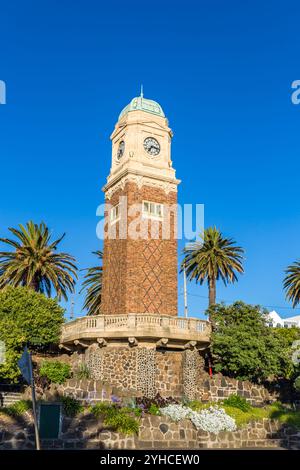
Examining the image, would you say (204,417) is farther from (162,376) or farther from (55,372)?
(55,372)

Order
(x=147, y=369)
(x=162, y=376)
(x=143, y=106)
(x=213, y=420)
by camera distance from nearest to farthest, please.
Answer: (x=213, y=420), (x=147, y=369), (x=162, y=376), (x=143, y=106)

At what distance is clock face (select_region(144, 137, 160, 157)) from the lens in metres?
44.6

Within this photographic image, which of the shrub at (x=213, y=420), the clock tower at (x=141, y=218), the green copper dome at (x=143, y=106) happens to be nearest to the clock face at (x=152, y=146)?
the clock tower at (x=141, y=218)

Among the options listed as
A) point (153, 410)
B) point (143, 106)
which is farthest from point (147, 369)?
point (143, 106)

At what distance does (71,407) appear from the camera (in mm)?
26594

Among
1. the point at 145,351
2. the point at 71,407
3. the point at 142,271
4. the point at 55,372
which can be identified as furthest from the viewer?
the point at 142,271

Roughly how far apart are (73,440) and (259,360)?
14635mm

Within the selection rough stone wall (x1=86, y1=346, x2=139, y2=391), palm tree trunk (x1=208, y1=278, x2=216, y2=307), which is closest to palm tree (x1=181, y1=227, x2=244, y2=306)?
palm tree trunk (x1=208, y1=278, x2=216, y2=307)

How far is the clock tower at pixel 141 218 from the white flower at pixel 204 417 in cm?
1025

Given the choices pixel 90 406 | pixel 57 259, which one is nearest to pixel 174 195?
pixel 57 259

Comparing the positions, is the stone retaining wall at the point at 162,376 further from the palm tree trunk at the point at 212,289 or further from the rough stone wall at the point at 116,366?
the palm tree trunk at the point at 212,289

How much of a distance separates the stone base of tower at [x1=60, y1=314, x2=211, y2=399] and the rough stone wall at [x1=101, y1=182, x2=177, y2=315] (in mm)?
4196

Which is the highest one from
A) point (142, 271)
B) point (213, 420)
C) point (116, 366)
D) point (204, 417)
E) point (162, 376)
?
point (142, 271)

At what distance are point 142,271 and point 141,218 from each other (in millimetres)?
4517
